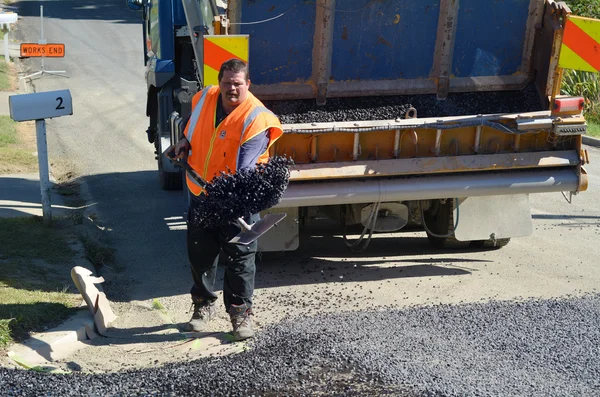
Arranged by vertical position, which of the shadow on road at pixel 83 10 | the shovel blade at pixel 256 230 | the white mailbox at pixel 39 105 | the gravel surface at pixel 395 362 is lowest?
the shadow on road at pixel 83 10

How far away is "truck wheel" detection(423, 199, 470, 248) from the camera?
7066mm

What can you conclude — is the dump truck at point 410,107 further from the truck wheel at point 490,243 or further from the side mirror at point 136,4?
the side mirror at point 136,4

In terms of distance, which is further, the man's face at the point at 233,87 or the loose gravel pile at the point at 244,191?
the man's face at the point at 233,87

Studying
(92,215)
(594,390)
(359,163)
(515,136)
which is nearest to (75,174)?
(92,215)

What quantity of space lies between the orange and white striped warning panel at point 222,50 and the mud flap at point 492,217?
2.21 metres

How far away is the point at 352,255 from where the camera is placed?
23.8 feet

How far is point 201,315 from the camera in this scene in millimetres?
5531

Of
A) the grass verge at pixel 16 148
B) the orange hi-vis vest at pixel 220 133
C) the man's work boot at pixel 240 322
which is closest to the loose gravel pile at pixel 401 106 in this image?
the orange hi-vis vest at pixel 220 133

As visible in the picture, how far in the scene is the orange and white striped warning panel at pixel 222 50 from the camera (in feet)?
19.4

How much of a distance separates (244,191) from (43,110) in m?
3.12

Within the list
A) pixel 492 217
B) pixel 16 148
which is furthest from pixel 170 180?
pixel 492 217

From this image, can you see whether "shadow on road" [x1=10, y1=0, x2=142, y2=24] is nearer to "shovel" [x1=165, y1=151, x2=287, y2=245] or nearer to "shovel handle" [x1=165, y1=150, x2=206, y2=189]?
"shovel handle" [x1=165, y1=150, x2=206, y2=189]

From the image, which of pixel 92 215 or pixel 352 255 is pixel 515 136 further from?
pixel 92 215

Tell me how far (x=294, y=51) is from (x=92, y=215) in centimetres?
296
